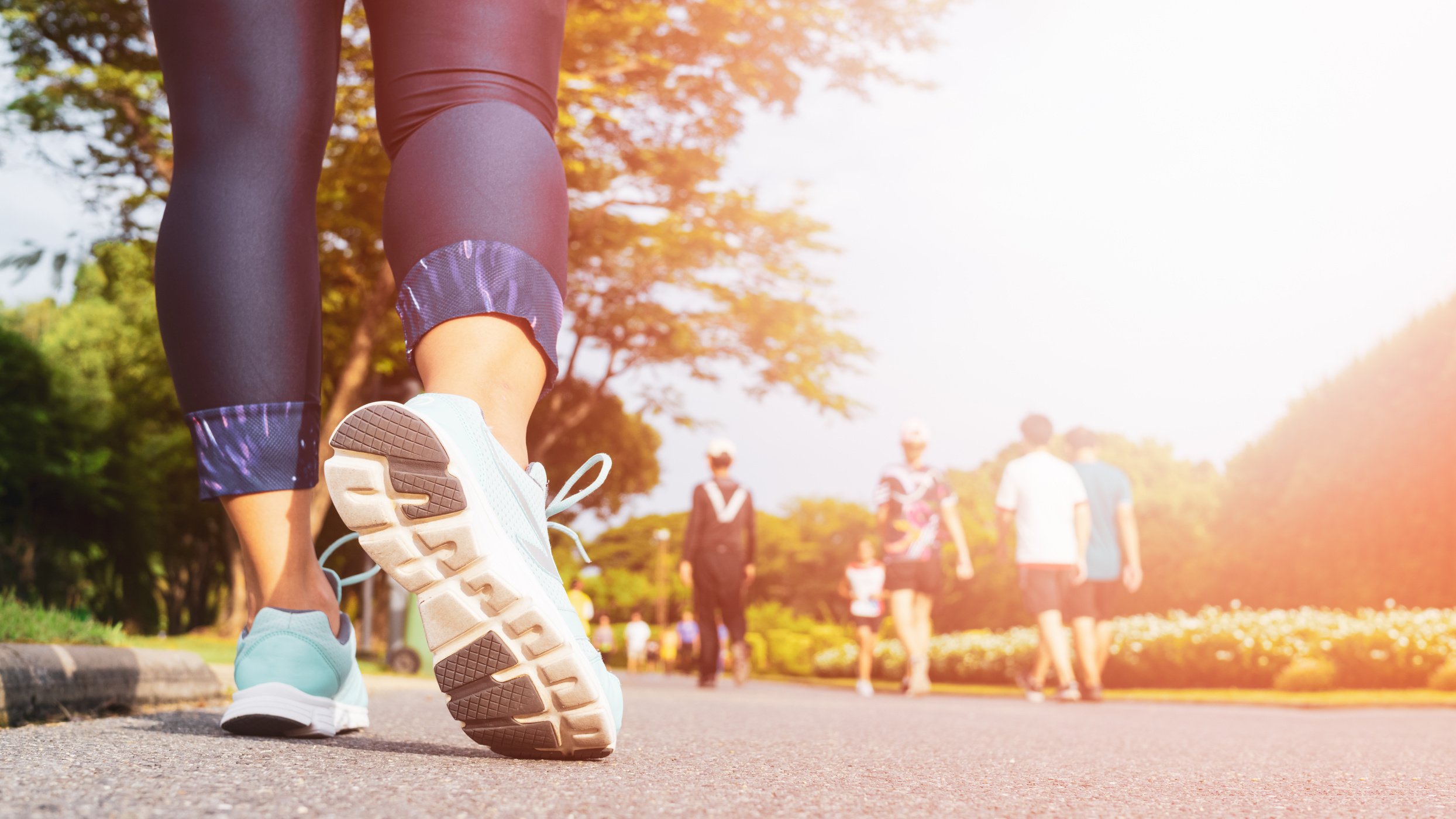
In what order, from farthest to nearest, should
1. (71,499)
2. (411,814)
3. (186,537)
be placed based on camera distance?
(186,537) < (71,499) < (411,814)

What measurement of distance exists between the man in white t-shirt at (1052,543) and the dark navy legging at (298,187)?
21.6 ft

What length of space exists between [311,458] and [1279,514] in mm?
22433

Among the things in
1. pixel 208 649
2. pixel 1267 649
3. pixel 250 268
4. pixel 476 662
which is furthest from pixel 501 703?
pixel 1267 649

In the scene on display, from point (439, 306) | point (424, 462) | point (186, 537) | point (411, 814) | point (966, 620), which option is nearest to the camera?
point (411, 814)

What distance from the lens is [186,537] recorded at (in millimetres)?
30391

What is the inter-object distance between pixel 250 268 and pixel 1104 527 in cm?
821

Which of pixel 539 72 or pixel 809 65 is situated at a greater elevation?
pixel 809 65

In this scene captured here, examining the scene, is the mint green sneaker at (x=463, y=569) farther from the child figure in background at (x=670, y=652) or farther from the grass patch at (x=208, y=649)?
the child figure in background at (x=670, y=652)

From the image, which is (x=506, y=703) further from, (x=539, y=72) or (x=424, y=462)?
(x=539, y=72)

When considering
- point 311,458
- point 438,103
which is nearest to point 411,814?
point 311,458

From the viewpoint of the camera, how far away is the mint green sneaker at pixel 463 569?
134 centimetres

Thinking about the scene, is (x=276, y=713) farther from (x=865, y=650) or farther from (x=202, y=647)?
(x=865, y=650)

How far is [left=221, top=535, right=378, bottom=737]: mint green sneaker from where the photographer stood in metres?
1.62

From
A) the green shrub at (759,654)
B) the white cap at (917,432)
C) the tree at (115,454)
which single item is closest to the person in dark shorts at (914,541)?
the white cap at (917,432)
